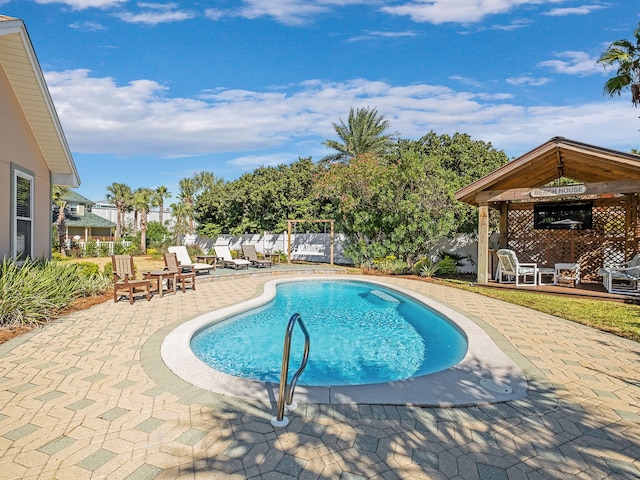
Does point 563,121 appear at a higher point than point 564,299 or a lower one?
higher

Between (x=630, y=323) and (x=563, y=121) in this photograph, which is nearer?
(x=630, y=323)

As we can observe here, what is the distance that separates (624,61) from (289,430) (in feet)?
48.5

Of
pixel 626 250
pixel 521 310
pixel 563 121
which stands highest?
pixel 563 121

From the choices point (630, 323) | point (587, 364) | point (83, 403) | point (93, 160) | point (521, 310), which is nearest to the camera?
point (83, 403)

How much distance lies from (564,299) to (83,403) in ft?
34.4

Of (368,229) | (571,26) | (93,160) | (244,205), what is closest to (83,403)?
(368,229)

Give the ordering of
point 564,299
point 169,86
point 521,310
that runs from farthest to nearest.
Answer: point 169,86 < point 564,299 < point 521,310

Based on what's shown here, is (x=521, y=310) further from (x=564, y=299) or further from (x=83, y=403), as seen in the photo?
(x=83, y=403)

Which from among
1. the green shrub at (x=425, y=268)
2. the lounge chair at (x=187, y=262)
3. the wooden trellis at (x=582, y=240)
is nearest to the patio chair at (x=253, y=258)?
the lounge chair at (x=187, y=262)

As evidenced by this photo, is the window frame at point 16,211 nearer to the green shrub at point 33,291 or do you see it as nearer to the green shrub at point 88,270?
the green shrub at point 33,291

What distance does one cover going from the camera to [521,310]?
8.20m

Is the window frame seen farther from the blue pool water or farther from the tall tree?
the tall tree

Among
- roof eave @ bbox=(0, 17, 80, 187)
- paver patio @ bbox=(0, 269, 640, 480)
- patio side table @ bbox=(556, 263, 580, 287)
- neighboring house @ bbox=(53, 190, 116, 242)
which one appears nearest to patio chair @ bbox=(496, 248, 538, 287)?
patio side table @ bbox=(556, 263, 580, 287)

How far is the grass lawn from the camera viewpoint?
6605 millimetres
